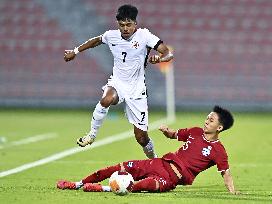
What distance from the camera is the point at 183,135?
9.86 meters

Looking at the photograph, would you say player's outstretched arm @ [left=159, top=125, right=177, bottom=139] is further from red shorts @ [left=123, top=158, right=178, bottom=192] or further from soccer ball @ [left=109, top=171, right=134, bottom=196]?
soccer ball @ [left=109, top=171, right=134, bottom=196]

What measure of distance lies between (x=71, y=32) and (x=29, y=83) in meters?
2.41

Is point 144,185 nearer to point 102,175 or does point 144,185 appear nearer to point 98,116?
point 102,175

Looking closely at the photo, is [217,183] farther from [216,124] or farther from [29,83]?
[29,83]

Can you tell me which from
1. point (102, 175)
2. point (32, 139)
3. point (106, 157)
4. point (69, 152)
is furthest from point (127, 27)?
point (32, 139)

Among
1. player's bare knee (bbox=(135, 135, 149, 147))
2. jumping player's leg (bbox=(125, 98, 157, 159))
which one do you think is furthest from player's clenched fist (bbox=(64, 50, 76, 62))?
player's bare knee (bbox=(135, 135, 149, 147))

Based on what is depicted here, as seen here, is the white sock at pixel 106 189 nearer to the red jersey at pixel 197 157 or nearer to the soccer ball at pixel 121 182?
the soccer ball at pixel 121 182

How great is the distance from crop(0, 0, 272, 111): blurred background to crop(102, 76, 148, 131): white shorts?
725 inches

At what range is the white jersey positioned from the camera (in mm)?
11219

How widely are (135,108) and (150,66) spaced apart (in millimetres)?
19814

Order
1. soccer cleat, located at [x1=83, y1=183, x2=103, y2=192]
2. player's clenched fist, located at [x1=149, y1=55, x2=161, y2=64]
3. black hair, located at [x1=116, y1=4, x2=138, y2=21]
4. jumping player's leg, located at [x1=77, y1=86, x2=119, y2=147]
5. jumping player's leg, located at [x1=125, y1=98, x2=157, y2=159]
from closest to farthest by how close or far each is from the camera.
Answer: soccer cleat, located at [x1=83, y1=183, x2=103, y2=192], player's clenched fist, located at [x1=149, y1=55, x2=161, y2=64], black hair, located at [x1=116, y1=4, x2=138, y2=21], jumping player's leg, located at [x1=77, y1=86, x2=119, y2=147], jumping player's leg, located at [x1=125, y1=98, x2=157, y2=159]

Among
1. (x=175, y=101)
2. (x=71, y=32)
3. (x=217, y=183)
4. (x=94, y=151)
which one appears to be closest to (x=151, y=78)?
(x=175, y=101)

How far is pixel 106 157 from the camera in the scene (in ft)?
47.6

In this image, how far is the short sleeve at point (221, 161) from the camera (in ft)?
31.0
